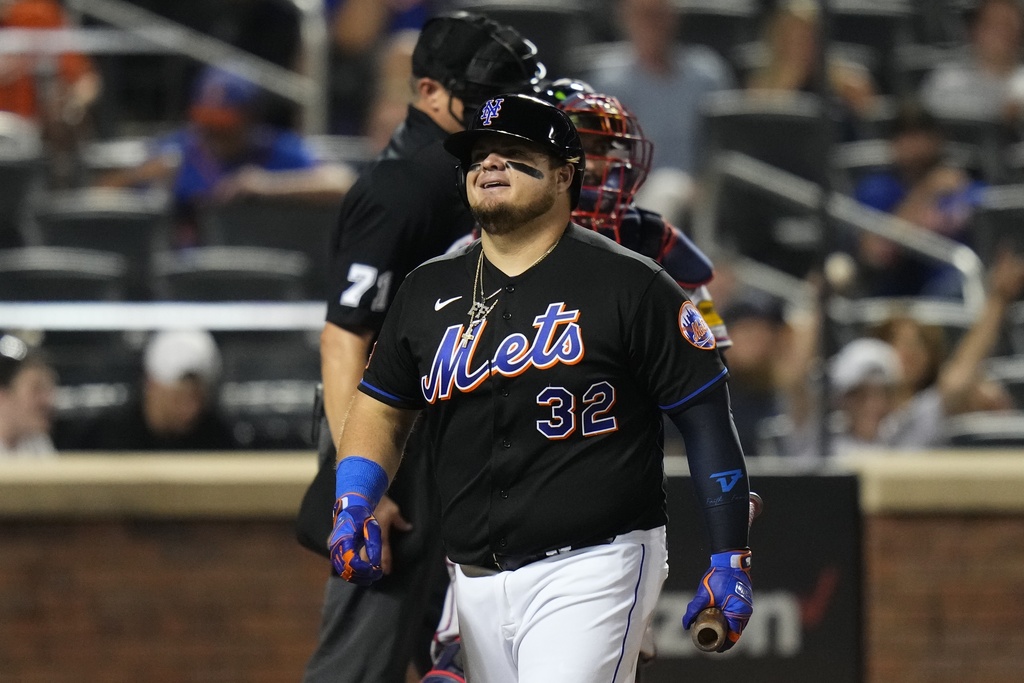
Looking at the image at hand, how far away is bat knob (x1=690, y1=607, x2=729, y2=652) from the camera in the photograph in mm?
2965

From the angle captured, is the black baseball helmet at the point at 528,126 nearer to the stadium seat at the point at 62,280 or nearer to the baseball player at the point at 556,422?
the baseball player at the point at 556,422

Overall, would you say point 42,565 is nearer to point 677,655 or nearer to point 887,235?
point 677,655

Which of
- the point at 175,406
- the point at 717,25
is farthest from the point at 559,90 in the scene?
the point at 717,25

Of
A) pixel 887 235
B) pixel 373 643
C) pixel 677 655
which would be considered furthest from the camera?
pixel 887 235

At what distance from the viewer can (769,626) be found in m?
5.16

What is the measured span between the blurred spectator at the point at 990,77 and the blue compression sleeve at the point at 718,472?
640 centimetres

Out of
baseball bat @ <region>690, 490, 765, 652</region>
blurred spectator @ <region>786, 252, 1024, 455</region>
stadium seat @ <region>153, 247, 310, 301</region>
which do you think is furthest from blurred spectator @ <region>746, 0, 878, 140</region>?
baseball bat @ <region>690, 490, 765, 652</region>

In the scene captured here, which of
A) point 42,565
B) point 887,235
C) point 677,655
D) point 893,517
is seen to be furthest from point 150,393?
point 887,235

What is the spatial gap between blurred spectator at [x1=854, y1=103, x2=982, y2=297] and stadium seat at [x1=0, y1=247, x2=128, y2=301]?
3.50 meters

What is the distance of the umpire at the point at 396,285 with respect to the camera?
373cm

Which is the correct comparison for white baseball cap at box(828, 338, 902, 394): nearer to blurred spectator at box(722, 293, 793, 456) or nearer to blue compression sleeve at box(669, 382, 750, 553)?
blurred spectator at box(722, 293, 793, 456)

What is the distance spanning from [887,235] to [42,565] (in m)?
4.31

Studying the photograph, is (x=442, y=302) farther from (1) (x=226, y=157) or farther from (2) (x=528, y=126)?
(1) (x=226, y=157)

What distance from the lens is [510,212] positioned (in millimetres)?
3117
